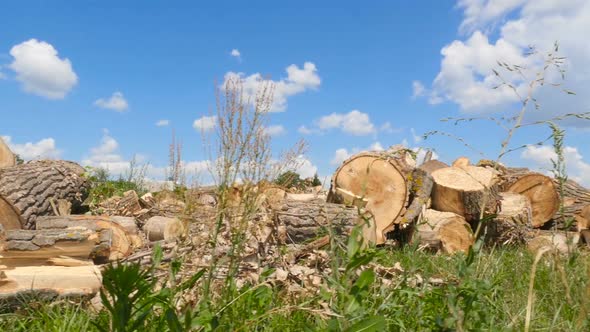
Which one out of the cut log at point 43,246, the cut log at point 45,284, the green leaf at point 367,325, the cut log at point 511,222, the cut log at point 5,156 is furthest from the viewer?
the cut log at point 5,156

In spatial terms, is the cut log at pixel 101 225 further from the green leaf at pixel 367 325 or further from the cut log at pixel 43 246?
the green leaf at pixel 367 325

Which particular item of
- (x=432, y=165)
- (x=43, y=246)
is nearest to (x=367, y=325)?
(x=43, y=246)

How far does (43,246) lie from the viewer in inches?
184

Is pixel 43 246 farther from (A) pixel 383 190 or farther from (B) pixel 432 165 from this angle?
(B) pixel 432 165

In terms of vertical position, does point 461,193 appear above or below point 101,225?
above

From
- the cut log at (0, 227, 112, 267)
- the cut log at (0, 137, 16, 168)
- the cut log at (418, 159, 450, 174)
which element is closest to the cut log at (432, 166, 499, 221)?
the cut log at (418, 159, 450, 174)

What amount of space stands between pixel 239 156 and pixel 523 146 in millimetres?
1804

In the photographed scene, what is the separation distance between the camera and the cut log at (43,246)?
457cm

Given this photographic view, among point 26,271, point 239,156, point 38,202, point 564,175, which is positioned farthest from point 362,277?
point 38,202

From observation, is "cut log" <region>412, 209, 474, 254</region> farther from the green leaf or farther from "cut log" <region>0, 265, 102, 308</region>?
the green leaf

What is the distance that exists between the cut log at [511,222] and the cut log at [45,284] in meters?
5.96

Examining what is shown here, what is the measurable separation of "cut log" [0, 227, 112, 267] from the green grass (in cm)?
106

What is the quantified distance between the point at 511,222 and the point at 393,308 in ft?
19.5

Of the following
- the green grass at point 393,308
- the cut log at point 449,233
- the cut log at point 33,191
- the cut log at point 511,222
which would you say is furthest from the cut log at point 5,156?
the cut log at point 511,222
